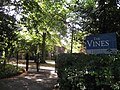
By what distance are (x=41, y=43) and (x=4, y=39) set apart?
2111 cm

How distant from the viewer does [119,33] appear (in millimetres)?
10953

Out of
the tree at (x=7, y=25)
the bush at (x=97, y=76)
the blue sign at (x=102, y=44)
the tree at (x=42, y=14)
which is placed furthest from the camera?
the tree at (x=42, y=14)

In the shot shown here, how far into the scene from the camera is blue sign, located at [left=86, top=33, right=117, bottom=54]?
7.44 metres

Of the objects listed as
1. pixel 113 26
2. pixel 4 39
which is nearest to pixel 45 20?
pixel 4 39

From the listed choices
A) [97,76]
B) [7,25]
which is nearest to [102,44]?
[97,76]

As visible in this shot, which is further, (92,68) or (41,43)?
(41,43)

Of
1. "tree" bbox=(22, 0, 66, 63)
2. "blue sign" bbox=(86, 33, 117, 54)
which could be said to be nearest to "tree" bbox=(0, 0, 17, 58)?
"tree" bbox=(22, 0, 66, 63)

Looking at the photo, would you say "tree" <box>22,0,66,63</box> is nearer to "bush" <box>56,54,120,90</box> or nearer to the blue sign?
the blue sign

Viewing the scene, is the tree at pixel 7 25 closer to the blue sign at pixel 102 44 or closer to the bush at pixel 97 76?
the blue sign at pixel 102 44

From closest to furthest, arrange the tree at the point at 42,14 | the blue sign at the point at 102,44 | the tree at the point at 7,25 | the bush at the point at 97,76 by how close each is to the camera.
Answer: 1. the bush at the point at 97,76
2. the blue sign at the point at 102,44
3. the tree at the point at 7,25
4. the tree at the point at 42,14

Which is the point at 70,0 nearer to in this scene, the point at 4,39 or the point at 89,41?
the point at 4,39

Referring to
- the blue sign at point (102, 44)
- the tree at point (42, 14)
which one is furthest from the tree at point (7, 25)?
the blue sign at point (102, 44)

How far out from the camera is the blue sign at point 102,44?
7.44 metres

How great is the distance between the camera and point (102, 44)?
7820mm
